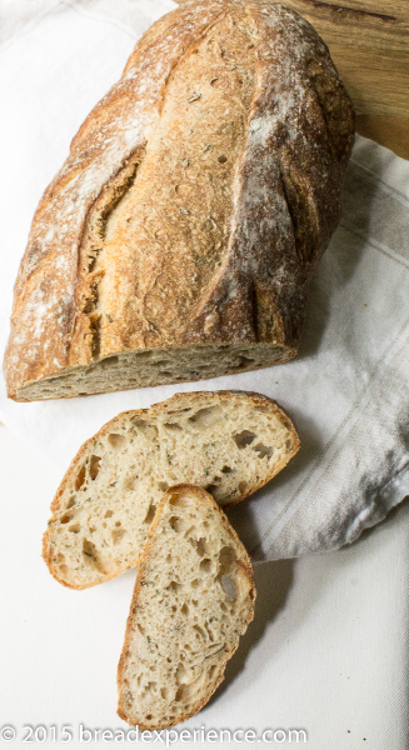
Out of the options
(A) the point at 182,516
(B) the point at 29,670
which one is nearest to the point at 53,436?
(A) the point at 182,516

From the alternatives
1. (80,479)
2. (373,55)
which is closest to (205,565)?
(80,479)

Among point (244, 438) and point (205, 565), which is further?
point (244, 438)

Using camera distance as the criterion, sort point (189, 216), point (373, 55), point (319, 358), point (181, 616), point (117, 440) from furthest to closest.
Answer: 1. point (373, 55)
2. point (319, 358)
3. point (117, 440)
4. point (181, 616)
5. point (189, 216)

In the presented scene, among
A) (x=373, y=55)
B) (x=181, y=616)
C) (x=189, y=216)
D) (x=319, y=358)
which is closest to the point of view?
(x=189, y=216)

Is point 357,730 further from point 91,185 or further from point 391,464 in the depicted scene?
point 91,185

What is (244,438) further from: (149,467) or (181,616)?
(181,616)

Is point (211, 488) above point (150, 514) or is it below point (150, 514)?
above
